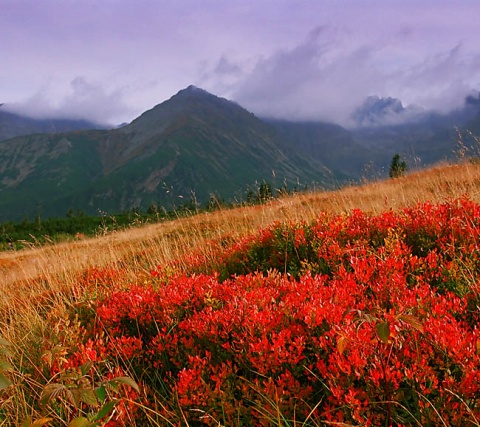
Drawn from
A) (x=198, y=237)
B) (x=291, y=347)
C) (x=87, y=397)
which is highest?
(x=87, y=397)

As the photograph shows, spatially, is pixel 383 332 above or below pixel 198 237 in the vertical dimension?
above

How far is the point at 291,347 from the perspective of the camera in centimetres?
280

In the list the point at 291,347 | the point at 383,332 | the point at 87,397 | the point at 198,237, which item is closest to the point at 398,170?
the point at 198,237

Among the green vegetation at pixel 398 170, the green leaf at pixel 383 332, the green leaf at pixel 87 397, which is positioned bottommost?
the green vegetation at pixel 398 170

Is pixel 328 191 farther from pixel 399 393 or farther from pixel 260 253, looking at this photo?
pixel 399 393

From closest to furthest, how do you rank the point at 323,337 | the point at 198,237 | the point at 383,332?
1. the point at 383,332
2. the point at 323,337
3. the point at 198,237

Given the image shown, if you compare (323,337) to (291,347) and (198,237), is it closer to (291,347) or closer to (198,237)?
(291,347)

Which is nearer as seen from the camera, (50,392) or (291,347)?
(50,392)

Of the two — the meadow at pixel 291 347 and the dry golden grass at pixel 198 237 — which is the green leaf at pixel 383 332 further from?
the dry golden grass at pixel 198 237

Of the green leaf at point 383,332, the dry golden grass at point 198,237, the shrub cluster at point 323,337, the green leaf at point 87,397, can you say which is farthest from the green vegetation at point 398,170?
the green leaf at point 87,397

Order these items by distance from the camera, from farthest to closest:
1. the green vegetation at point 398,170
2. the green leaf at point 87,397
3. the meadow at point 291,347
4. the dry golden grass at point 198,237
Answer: the green vegetation at point 398,170 → the dry golden grass at point 198,237 → the meadow at point 291,347 → the green leaf at point 87,397

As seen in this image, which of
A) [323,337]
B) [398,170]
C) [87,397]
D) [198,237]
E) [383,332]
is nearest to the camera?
[383,332]

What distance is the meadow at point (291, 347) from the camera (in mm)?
2320

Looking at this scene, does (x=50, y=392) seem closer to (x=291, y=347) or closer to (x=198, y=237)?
(x=291, y=347)
